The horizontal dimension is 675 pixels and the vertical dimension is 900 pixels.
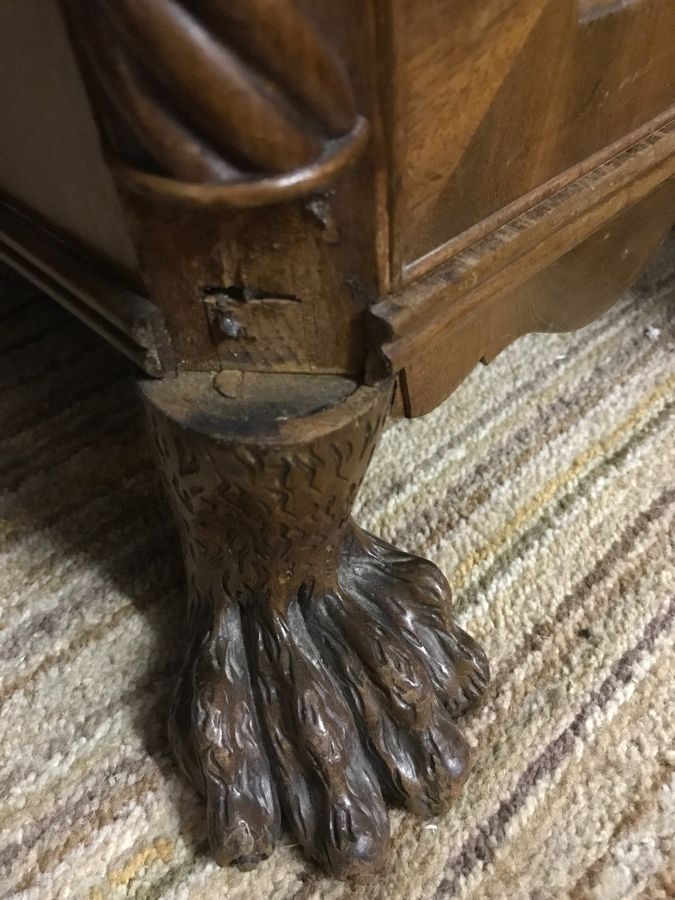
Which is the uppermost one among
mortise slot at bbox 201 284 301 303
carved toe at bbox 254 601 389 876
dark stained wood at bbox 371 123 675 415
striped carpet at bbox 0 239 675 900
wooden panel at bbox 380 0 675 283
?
wooden panel at bbox 380 0 675 283

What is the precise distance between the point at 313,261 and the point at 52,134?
13cm

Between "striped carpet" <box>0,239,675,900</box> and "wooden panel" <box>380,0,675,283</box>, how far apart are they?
0.30 meters

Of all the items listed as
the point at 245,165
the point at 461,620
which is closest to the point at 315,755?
the point at 461,620

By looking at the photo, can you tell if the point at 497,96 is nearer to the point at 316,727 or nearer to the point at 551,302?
the point at 551,302

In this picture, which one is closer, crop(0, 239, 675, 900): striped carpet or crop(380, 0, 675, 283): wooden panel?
crop(380, 0, 675, 283): wooden panel

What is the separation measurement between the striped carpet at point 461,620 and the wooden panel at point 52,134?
0.29 meters

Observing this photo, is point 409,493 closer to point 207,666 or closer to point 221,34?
point 207,666

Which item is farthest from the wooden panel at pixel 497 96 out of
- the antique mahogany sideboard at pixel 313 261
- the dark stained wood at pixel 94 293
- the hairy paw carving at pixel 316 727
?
the hairy paw carving at pixel 316 727

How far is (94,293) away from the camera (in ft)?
1.21

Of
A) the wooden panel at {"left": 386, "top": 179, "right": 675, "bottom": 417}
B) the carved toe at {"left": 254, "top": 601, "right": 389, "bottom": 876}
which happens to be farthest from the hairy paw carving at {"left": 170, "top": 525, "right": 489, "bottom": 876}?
the wooden panel at {"left": 386, "top": 179, "right": 675, "bottom": 417}

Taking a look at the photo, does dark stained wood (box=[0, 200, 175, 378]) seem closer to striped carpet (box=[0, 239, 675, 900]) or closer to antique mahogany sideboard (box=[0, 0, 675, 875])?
antique mahogany sideboard (box=[0, 0, 675, 875])

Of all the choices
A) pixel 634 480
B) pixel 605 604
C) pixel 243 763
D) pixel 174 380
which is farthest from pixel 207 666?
pixel 634 480

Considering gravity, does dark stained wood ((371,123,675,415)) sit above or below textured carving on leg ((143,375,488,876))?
above

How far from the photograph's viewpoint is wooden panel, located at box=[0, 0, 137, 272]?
300 millimetres
